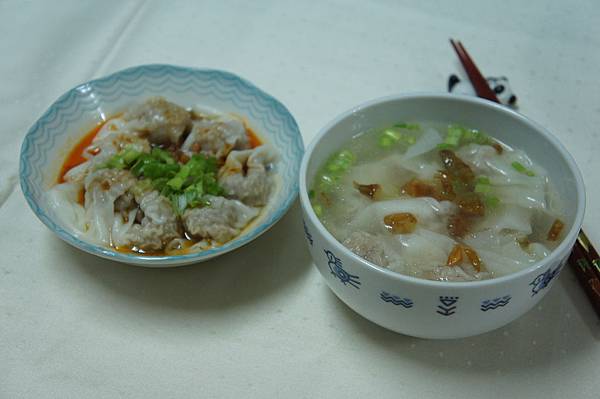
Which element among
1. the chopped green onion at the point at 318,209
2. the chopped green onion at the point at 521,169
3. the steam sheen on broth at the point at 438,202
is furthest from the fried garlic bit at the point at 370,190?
the chopped green onion at the point at 521,169

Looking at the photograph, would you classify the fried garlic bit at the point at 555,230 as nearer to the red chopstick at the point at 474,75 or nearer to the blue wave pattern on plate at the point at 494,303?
the blue wave pattern on plate at the point at 494,303

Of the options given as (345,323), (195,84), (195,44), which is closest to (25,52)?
(195,44)

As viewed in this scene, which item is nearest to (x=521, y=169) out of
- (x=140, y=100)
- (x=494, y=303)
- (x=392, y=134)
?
(x=392, y=134)

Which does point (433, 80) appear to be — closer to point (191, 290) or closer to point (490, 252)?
point (490, 252)

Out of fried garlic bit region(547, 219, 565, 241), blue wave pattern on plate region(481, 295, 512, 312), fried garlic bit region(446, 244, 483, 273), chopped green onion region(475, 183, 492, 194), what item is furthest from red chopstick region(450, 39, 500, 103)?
blue wave pattern on plate region(481, 295, 512, 312)

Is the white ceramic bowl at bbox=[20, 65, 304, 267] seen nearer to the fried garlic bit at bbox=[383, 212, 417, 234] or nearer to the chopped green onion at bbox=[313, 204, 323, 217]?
the chopped green onion at bbox=[313, 204, 323, 217]

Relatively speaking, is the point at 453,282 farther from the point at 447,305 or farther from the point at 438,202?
the point at 438,202

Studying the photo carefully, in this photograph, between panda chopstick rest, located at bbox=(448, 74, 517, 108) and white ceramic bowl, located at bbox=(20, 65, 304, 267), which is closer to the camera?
white ceramic bowl, located at bbox=(20, 65, 304, 267)
